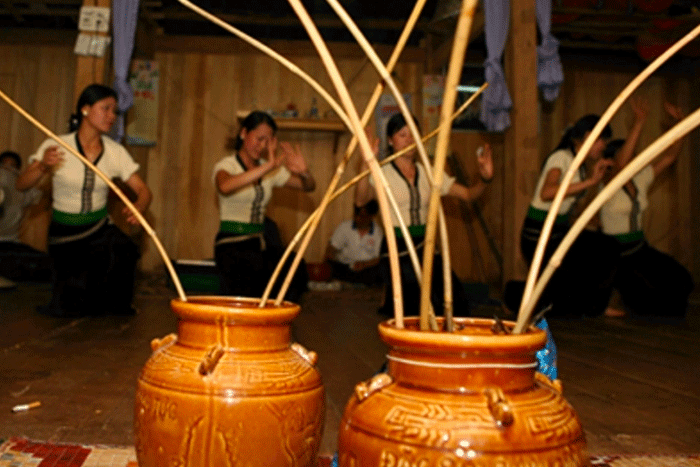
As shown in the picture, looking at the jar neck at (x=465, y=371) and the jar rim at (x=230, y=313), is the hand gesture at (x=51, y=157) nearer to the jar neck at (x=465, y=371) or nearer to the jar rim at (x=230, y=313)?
the jar rim at (x=230, y=313)

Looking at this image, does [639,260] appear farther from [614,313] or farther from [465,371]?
[465,371]

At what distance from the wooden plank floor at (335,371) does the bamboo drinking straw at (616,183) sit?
79cm

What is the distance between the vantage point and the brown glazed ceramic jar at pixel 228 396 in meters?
0.69

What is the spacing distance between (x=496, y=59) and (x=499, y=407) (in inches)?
156

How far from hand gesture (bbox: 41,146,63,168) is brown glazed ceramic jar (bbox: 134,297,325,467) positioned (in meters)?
2.63

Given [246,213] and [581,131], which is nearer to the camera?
[246,213]

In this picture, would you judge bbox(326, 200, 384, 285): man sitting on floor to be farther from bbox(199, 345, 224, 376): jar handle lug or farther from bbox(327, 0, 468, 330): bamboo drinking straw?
bbox(327, 0, 468, 330): bamboo drinking straw

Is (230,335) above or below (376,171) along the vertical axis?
below

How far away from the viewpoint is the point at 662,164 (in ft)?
14.1

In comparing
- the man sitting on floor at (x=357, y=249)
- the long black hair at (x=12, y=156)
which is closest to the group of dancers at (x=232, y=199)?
the man sitting on floor at (x=357, y=249)

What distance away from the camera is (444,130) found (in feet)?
1.69

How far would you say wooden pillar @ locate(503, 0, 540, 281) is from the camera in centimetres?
425

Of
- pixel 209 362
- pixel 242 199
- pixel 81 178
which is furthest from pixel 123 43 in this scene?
pixel 209 362

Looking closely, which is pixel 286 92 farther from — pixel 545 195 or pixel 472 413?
pixel 472 413
